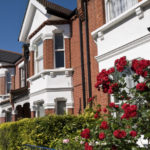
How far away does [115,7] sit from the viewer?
7.55 metres

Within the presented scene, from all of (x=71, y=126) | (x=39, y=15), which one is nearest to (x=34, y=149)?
(x=71, y=126)

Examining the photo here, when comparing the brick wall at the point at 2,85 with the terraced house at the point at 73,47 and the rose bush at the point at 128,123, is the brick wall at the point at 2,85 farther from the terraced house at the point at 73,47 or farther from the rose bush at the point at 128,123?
the rose bush at the point at 128,123

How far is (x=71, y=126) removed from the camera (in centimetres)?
684

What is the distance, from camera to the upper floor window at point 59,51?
10742 mm

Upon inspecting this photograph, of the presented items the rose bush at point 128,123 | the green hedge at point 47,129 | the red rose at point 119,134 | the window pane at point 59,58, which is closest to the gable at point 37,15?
the window pane at point 59,58

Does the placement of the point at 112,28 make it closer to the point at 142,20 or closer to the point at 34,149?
the point at 142,20

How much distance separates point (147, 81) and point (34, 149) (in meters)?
3.92

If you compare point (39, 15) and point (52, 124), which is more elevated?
point (39, 15)

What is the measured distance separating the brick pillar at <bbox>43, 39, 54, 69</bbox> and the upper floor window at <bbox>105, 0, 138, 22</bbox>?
3761 millimetres

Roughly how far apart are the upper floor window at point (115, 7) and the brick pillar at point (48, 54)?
3.76 m

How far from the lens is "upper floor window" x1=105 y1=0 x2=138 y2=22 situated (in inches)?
279

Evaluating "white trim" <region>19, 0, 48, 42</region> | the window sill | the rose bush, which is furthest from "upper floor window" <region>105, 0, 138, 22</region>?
"white trim" <region>19, 0, 48, 42</region>

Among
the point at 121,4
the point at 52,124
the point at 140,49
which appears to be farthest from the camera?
the point at 121,4

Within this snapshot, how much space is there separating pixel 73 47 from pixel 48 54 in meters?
1.23
